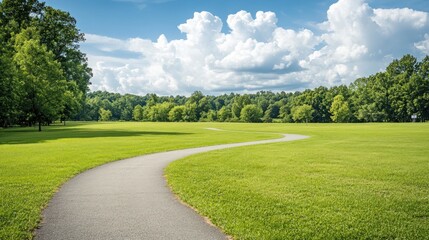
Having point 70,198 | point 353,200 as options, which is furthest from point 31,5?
point 353,200

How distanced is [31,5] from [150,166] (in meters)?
56.2

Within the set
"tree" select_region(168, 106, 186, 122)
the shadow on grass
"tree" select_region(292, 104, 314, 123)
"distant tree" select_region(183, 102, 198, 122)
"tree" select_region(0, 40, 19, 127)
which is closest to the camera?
the shadow on grass

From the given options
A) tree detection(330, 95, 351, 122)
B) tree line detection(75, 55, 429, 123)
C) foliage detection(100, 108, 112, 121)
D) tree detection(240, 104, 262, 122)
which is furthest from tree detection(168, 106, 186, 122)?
tree detection(330, 95, 351, 122)

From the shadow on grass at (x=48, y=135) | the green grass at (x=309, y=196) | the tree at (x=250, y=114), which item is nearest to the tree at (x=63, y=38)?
the shadow on grass at (x=48, y=135)

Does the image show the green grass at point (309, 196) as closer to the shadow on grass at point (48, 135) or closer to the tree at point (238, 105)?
the shadow on grass at point (48, 135)

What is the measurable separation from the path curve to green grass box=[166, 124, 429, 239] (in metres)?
0.54

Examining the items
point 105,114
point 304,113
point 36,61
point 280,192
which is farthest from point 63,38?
point 105,114

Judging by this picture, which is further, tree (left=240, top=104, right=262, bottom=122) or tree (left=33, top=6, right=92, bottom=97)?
tree (left=240, top=104, right=262, bottom=122)

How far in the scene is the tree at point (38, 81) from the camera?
46.0m

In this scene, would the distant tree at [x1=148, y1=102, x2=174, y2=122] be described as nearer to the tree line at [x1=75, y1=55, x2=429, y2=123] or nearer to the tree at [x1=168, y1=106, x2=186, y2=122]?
the tree line at [x1=75, y1=55, x2=429, y2=123]

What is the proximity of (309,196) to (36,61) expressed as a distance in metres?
48.2

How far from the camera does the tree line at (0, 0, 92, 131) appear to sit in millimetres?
43178

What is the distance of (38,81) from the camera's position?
46188mm

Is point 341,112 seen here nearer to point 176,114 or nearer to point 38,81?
point 176,114
